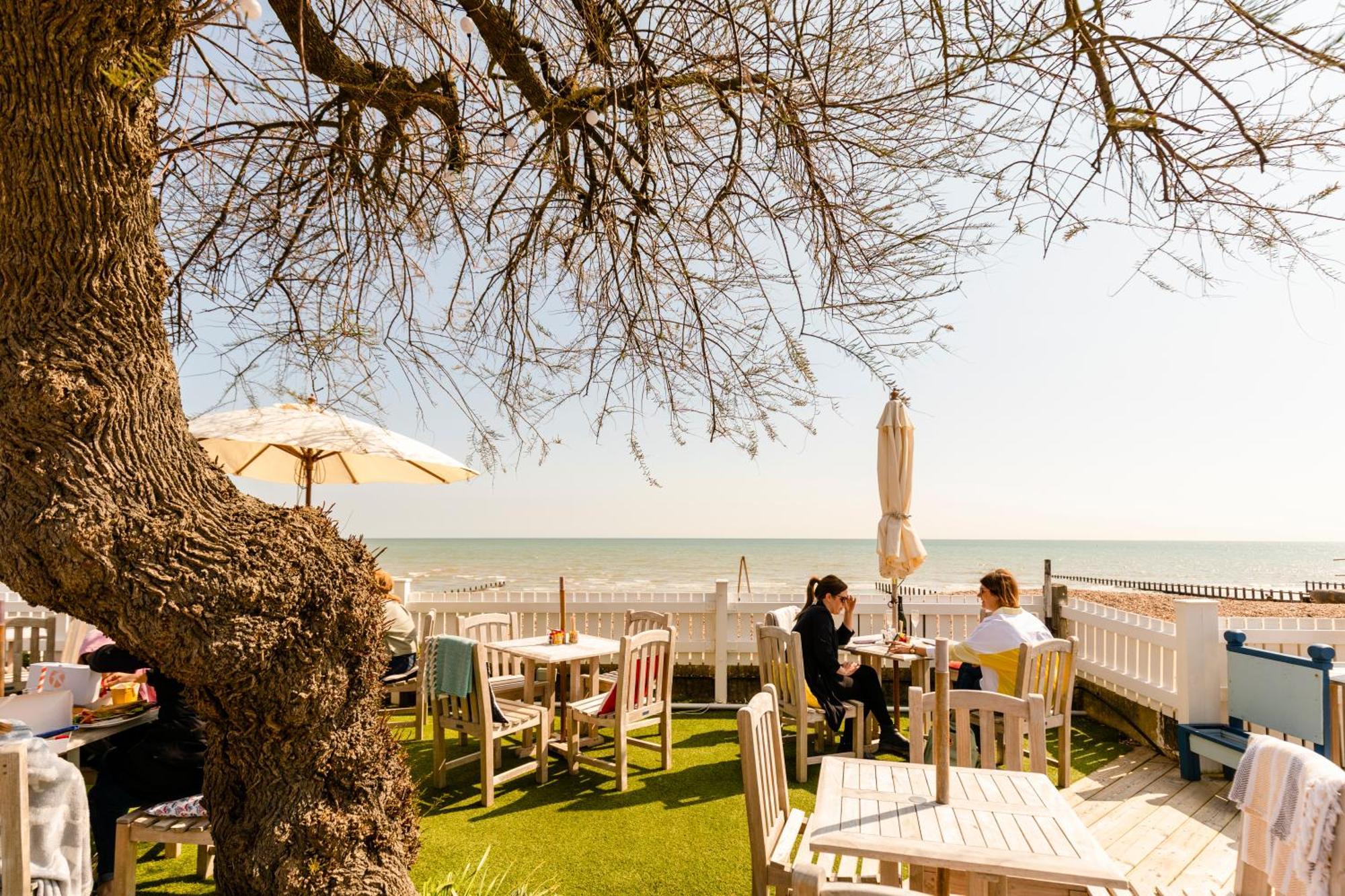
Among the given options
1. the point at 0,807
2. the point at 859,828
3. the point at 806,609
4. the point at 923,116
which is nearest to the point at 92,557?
the point at 0,807

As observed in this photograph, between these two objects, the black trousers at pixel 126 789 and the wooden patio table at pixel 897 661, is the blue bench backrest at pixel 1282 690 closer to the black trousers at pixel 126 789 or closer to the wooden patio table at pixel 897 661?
the wooden patio table at pixel 897 661

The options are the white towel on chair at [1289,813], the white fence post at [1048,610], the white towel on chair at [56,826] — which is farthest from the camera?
the white fence post at [1048,610]

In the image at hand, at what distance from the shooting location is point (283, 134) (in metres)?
3.04

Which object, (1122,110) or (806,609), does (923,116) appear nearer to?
(1122,110)

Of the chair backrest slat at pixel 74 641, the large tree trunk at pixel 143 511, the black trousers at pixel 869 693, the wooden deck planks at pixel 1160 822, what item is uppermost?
the large tree trunk at pixel 143 511

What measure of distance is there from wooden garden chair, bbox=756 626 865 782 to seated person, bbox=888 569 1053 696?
95 cm

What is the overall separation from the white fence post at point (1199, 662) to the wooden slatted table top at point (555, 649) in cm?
407

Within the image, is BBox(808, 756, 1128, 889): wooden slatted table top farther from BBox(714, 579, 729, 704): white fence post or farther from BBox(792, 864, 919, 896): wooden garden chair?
BBox(714, 579, 729, 704): white fence post

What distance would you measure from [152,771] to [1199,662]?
6.44m

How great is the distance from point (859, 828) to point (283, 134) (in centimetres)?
333

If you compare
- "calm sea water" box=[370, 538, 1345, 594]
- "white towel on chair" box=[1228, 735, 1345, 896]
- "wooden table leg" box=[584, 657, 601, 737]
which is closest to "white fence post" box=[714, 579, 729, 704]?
"wooden table leg" box=[584, 657, 601, 737]

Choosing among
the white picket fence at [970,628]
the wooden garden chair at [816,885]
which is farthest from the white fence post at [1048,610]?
the wooden garden chair at [816,885]

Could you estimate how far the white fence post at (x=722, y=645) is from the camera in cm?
744

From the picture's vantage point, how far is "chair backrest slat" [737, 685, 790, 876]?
8.19 feet
